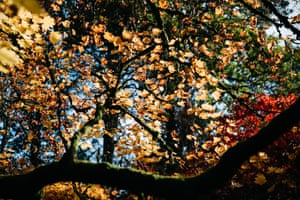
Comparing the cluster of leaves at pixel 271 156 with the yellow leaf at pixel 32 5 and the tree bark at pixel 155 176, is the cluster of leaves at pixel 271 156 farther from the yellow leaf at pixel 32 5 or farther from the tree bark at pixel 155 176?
the yellow leaf at pixel 32 5

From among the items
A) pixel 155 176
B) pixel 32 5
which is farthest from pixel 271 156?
pixel 32 5

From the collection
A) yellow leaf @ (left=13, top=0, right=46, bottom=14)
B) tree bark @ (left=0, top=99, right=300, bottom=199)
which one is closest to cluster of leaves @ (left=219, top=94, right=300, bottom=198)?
tree bark @ (left=0, top=99, right=300, bottom=199)

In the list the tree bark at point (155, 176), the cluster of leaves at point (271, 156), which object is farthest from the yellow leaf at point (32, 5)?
the cluster of leaves at point (271, 156)

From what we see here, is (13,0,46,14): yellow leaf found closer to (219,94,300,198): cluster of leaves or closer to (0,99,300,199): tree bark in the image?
(0,99,300,199): tree bark

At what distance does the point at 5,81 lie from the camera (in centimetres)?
1438

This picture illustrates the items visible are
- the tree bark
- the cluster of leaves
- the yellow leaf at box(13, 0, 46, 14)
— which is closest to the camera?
the yellow leaf at box(13, 0, 46, 14)

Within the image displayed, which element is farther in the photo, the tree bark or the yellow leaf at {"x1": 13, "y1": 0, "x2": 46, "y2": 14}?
the tree bark

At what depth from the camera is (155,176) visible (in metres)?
Result: 2.94

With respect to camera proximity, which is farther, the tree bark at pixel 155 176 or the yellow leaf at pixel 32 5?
the tree bark at pixel 155 176

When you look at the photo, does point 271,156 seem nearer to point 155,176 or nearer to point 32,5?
point 155,176

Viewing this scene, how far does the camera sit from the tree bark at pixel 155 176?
2488 mm

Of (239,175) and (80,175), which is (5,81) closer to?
(239,175)

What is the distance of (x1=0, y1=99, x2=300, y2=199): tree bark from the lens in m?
2.49

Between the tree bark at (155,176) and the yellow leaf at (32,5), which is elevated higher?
the yellow leaf at (32,5)
